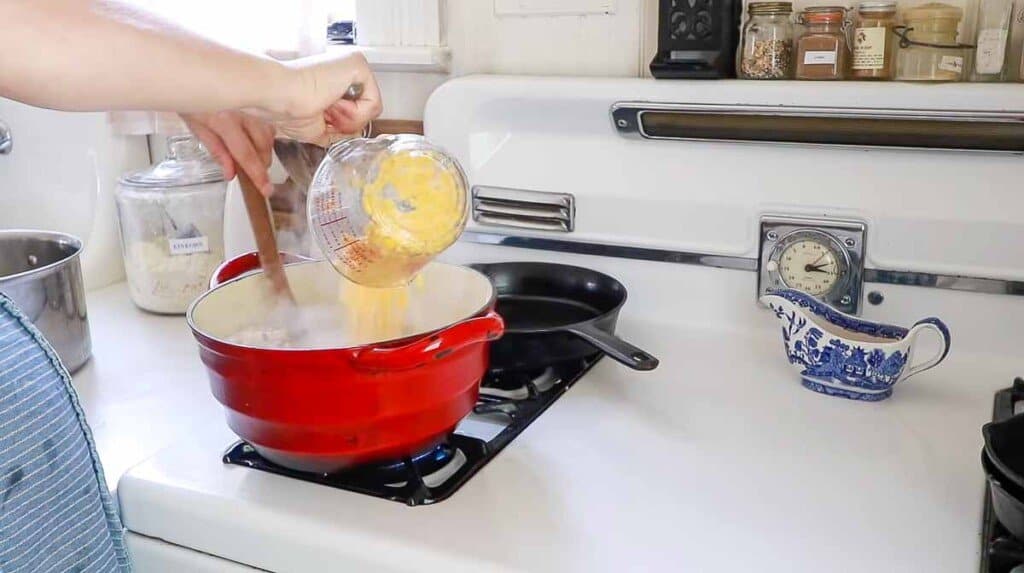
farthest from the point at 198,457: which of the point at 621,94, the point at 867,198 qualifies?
the point at 867,198

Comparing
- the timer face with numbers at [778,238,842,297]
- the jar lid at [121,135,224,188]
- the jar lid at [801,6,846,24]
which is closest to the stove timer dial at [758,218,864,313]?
the timer face with numbers at [778,238,842,297]

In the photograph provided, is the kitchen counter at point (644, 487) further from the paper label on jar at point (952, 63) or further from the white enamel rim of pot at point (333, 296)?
the paper label on jar at point (952, 63)

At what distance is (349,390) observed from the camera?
75cm

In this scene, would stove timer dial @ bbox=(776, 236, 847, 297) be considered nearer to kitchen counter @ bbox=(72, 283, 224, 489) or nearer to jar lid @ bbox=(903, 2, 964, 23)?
jar lid @ bbox=(903, 2, 964, 23)

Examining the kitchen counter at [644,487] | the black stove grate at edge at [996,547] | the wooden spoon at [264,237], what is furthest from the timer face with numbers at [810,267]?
the wooden spoon at [264,237]

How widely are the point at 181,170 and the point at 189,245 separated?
106mm

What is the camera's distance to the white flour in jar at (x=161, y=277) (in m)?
1.29

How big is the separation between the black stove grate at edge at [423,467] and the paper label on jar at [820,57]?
48cm

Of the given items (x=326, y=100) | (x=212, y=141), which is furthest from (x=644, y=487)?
(x=212, y=141)

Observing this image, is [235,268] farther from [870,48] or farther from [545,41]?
[870,48]

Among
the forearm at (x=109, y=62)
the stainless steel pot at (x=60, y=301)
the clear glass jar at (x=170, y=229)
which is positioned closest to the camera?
the forearm at (x=109, y=62)

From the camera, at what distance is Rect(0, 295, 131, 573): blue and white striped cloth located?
27.3 inches

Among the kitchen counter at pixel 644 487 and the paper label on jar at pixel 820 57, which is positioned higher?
the paper label on jar at pixel 820 57

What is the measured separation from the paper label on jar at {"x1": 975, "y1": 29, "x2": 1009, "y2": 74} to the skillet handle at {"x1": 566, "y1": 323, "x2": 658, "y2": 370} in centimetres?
47
